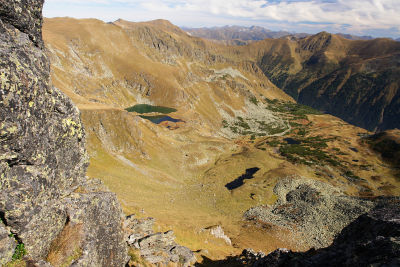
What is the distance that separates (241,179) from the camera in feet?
224

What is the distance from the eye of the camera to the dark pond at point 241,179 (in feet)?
209

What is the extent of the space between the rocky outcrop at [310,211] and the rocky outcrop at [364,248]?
27.4m

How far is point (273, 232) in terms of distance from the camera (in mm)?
40500

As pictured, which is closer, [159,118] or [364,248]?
[364,248]

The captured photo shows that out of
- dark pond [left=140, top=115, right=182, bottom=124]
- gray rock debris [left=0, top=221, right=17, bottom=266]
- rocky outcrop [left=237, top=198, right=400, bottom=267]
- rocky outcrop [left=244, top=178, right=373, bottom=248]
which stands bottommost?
Answer: dark pond [left=140, top=115, right=182, bottom=124]

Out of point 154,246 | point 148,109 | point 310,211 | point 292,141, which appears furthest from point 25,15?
point 292,141

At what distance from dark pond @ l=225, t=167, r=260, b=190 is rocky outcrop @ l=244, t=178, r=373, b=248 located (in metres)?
10.0

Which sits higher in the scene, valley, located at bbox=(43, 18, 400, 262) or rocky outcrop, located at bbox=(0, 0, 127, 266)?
rocky outcrop, located at bbox=(0, 0, 127, 266)

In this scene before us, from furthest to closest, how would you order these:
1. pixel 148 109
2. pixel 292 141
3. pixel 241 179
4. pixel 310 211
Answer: pixel 148 109
pixel 292 141
pixel 241 179
pixel 310 211

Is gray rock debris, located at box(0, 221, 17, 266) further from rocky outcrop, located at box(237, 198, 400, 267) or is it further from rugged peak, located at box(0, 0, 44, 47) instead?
rocky outcrop, located at box(237, 198, 400, 267)

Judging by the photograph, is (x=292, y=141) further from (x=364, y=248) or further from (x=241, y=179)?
(x=364, y=248)

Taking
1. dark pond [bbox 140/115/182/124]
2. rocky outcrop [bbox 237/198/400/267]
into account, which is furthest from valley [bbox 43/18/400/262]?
rocky outcrop [bbox 237/198/400/267]

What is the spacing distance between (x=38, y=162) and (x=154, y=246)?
14.0 meters

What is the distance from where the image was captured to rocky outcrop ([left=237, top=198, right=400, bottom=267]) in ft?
38.8
